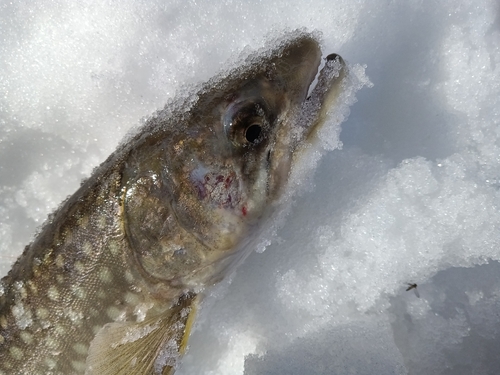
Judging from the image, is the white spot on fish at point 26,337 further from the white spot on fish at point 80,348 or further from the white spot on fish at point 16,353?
the white spot on fish at point 80,348

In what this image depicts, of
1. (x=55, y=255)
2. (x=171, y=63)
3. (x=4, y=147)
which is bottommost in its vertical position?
(x=55, y=255)

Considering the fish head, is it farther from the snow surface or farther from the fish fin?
the snow surface

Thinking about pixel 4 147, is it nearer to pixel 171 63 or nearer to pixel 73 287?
pixel 171 63

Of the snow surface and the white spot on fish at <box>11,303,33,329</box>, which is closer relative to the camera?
the white spot on fish at <box>11,303,33,329</box>

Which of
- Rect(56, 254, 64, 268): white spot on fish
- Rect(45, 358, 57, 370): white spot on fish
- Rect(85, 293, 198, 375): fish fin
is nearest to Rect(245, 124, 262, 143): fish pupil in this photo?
Rect(85, 293, 198, 375): fish fin

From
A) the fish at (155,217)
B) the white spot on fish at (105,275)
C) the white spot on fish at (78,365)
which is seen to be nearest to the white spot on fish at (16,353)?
the fish at (155,217)

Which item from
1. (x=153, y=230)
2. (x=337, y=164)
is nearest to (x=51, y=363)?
(x=153, y=230)

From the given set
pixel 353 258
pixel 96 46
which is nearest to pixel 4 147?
pixel 96 46
